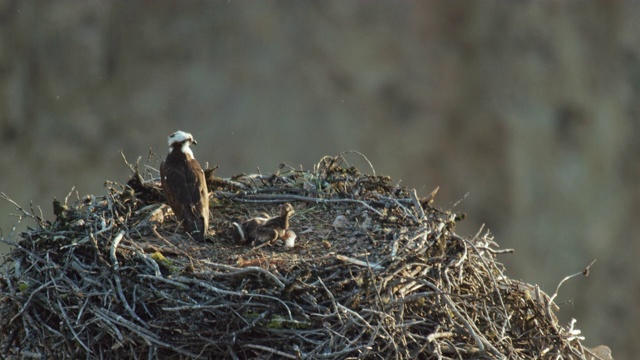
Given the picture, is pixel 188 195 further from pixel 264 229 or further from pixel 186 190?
pixel 264 229

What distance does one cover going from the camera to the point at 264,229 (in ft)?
16.6

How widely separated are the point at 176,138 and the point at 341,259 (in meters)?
1.74

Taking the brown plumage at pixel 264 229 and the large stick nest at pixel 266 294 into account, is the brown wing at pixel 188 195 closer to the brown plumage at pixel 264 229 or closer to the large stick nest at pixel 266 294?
the large stick nest at pixel 266 294

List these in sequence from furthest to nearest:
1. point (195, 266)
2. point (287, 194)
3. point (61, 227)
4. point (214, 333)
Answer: point (287, 194)
point (61, 227)
point (195, 266)
point (214, 333)

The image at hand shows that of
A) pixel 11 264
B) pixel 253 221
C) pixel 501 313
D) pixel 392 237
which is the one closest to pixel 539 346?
pixel 501 313

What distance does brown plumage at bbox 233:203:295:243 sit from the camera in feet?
16.6

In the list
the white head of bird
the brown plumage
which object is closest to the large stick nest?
the brown plumage

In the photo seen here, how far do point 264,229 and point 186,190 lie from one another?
500 mm

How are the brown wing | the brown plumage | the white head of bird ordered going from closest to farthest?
the brown plumage
the brown wing
the white head of bird

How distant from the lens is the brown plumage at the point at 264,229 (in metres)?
5.05

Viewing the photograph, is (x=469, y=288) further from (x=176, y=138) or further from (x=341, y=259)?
(x=176, y=138)

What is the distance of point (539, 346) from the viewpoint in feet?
15.8

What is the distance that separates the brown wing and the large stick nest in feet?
0.26

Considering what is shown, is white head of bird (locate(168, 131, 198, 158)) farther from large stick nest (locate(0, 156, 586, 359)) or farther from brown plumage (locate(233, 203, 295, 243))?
brown plumage (locate(233, 203, 295, 243))
